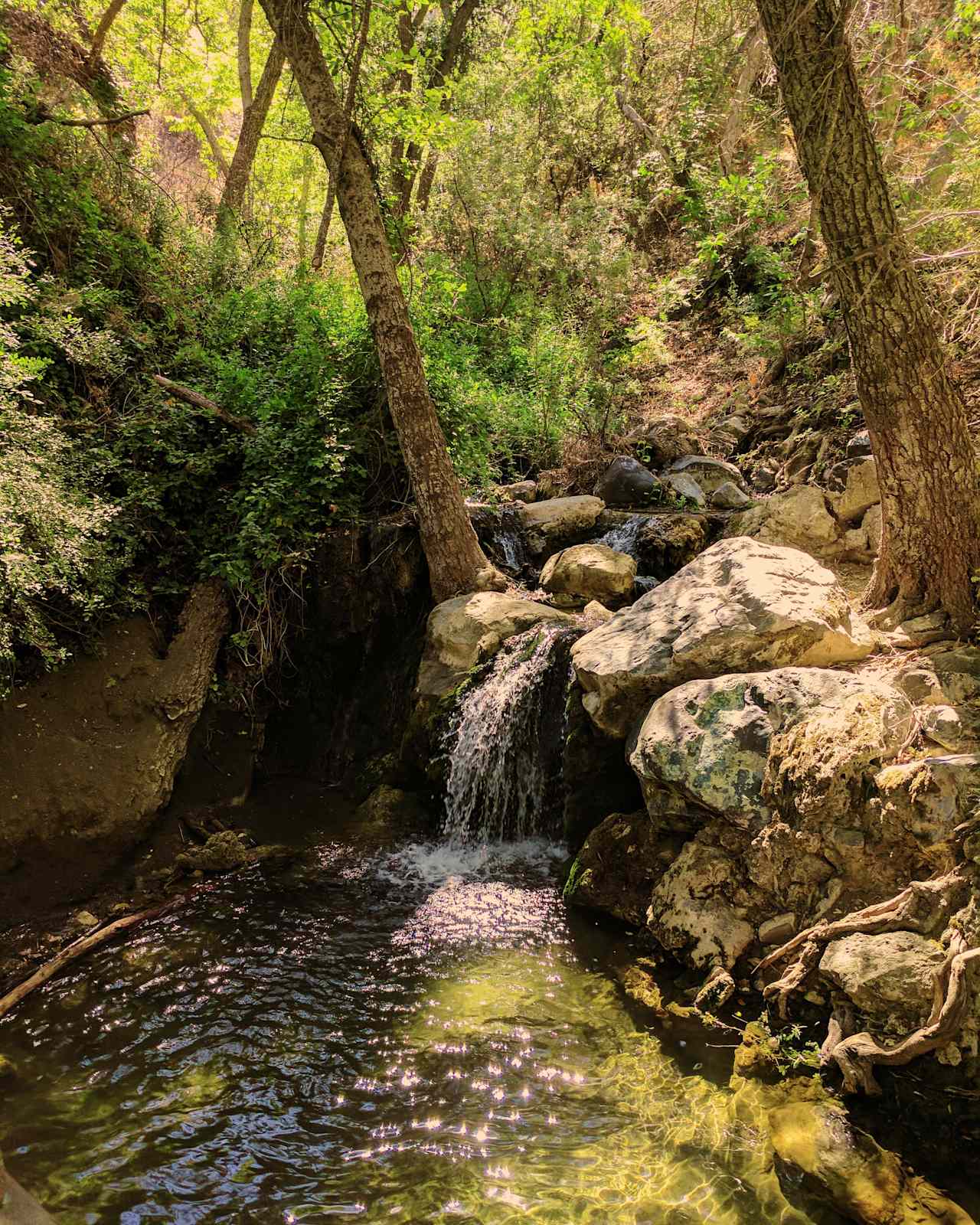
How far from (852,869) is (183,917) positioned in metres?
4.45

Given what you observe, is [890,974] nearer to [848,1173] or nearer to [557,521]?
[848,1173]

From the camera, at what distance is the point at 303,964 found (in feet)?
14.5

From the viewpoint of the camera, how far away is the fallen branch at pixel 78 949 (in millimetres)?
4074

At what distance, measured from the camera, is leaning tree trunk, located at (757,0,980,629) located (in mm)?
4246

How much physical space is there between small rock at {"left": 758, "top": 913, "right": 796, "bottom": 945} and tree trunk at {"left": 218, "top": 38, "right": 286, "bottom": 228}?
12.1 m

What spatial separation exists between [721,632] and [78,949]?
4.88 m

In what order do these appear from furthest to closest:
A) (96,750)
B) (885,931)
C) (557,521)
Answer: (557,521), (96,750), (885,931)

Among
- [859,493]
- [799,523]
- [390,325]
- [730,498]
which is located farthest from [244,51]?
[859,493]

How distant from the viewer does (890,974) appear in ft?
9.94

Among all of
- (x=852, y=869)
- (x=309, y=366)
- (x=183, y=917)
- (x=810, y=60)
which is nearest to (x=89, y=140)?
(x=309, y=366)

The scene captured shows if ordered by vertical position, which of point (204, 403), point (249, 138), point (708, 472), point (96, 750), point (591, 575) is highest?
point (249, 138)

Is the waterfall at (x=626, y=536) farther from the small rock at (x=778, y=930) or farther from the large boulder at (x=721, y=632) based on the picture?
the small rock at (x=778, y=930)

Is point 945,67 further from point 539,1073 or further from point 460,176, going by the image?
point 539,1073

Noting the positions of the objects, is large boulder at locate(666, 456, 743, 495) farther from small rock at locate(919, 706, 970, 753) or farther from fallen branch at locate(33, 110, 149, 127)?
fallen branch at locate(33, 110, 149, 127)
